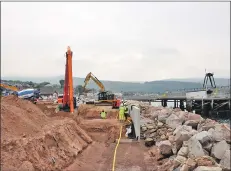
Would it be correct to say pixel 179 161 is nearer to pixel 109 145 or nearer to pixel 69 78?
pixel 109 145

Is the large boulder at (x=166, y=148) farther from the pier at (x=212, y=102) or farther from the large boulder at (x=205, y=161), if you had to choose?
the pier at (x=212, y=102)

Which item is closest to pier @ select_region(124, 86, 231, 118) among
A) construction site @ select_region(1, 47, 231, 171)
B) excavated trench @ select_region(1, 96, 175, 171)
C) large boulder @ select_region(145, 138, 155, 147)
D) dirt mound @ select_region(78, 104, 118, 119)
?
dirt mound @ select_region(78, 104, 118, 119)

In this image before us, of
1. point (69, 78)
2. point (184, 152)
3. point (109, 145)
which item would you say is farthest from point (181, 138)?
point (69, 78)

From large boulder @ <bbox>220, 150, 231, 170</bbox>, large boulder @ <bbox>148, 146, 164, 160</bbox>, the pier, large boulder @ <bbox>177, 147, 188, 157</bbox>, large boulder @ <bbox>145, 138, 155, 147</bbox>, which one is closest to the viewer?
large boulder @ <bbox>220, 150, 231, 170</bbox>

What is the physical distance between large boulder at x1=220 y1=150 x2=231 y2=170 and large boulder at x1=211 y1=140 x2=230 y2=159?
0.30 m

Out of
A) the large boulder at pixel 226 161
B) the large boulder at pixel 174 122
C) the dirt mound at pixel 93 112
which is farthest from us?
the dirt mound at pixel 93 112

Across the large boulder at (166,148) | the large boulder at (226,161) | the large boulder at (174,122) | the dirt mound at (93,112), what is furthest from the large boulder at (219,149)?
the dirt mound at (93,112)

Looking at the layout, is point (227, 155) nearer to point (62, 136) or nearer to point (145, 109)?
point (62, 136)

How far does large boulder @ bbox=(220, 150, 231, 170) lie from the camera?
10071mm

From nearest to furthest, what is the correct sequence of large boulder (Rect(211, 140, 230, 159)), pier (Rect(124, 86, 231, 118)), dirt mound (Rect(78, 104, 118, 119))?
large boulder (Rect(211, 140, 230, 159))
dirt mound (Rect(78, 104, 118, 119))
pier (Rect(124, 86, 231, 118))

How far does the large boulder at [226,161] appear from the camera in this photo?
1007cm

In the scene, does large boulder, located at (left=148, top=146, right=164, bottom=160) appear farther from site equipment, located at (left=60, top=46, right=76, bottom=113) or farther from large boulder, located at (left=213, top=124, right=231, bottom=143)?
site equipment, located at (left=60, top=46, right=76, bottom=113)

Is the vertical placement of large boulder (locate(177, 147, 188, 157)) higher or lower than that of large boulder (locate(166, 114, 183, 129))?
lower

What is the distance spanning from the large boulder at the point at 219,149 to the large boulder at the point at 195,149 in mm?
391
